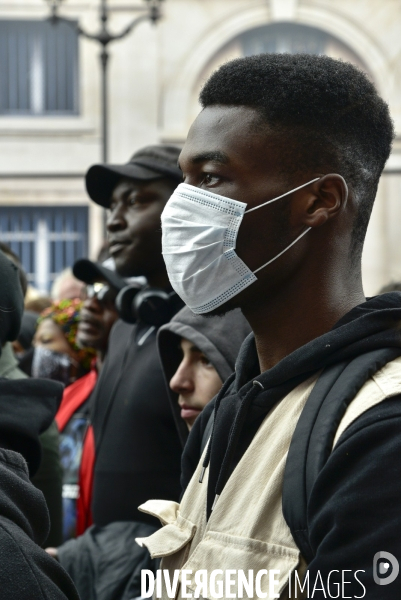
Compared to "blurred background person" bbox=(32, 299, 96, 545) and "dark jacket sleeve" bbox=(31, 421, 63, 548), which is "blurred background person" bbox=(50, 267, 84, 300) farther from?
"dark jacket sleeve" bbox=(31, 421, 63, 548)

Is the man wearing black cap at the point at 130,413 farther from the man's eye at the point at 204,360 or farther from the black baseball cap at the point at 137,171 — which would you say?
the man's eye at the point at 204,360

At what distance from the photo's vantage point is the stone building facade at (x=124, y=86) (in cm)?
1794

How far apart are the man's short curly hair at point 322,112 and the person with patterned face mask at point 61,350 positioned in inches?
159

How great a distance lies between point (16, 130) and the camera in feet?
59.5

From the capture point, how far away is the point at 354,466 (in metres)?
1.52

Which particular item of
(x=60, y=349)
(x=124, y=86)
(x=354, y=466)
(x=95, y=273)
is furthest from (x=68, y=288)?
(x=124, y=86)

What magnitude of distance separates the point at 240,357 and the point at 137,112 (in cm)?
1642

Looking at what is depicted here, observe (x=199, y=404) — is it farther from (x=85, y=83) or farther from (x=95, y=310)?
(x=85, y=83)

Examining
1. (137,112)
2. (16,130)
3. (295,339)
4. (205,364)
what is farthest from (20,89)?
(295,339)

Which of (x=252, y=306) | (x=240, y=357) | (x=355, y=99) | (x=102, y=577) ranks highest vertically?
(x=355, y=99)

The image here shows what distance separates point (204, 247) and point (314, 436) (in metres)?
0.57

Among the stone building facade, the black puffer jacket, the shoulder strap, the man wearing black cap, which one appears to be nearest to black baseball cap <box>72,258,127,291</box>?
the man wearing black cap

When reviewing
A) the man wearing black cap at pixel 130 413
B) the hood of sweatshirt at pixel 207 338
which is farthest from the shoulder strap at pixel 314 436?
the man wearing black cap at pixel 130 413

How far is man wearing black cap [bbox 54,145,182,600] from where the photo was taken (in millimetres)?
3332
